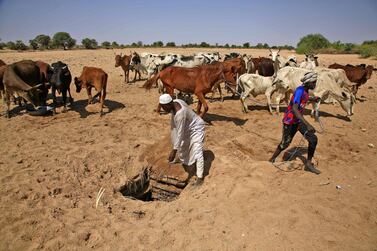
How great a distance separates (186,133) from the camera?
18.5ft

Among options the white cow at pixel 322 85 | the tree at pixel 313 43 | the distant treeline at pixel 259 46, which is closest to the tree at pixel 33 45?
the distant treeline at pixel 259 46

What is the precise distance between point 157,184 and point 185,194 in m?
1.08

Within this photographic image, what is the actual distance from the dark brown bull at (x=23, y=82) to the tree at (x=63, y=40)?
1615 inches

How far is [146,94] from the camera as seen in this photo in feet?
43.9

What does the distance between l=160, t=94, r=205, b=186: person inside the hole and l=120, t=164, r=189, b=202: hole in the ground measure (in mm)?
456

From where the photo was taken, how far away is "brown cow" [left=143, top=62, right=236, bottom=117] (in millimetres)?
8875

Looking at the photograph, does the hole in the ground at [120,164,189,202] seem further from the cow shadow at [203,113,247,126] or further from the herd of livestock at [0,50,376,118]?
the cow shadow at [203,113,247,126]

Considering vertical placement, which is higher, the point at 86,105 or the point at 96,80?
the point at 96,80

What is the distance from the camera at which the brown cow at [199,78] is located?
8.88 meters

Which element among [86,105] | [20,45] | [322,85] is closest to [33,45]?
[20,45]

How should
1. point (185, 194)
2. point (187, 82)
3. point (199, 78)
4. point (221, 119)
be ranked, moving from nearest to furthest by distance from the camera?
point (185, 194)
point (199, 78)
point (187, 82)
point (221, 119)

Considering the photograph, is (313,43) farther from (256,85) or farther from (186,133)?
(186,133)

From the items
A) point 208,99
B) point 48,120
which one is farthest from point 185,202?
point 208,99

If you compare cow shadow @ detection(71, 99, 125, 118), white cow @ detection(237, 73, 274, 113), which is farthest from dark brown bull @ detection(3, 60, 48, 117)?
white cow @ detection(237, 73, 274, 113)
